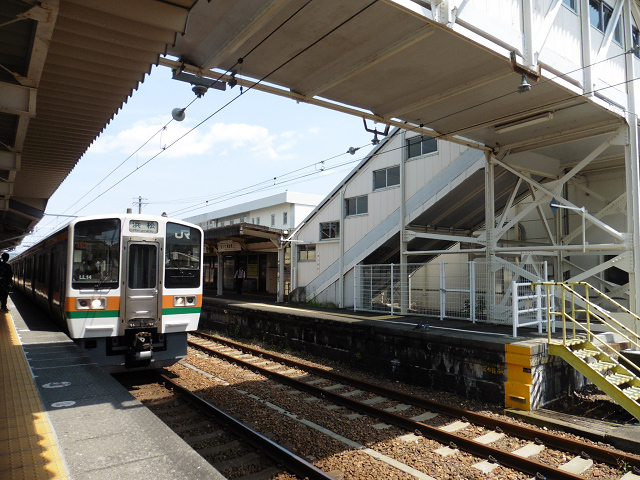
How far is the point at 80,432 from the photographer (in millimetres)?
3537

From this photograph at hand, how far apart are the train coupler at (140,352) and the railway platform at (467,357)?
4415mm

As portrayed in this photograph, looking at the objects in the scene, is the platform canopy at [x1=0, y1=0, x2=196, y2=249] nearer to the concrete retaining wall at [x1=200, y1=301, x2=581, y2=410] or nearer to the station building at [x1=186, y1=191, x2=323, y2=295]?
the concrete retaining wall at [x1=200, y1=301, x2=581, y2=410]

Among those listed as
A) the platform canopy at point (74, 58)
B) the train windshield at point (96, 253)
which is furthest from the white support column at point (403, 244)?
the platform canopy at point (74, 58)

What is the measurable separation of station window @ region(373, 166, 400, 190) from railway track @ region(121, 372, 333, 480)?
10.0m

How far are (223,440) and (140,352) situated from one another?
8.69ft

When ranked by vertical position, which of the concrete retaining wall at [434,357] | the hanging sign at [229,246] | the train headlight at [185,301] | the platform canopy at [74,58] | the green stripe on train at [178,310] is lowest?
the concrete retaining wall at [434,357]

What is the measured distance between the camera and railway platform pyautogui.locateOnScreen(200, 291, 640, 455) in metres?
6.43

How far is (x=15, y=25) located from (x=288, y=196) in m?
24.8

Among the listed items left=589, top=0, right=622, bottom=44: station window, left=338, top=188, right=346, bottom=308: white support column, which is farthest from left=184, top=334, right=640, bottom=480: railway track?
left=589, top=0, right=622, bottom=44: station window

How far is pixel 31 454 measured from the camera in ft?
10.2

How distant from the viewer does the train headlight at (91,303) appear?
7.14 meters

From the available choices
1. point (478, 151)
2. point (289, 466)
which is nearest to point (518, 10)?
point (478, 151)

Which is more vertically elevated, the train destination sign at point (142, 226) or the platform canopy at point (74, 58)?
the platform canopy at point (74, 58)

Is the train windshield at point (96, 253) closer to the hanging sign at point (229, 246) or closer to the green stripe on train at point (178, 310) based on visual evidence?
the green stripe on train at point (178, 310)
